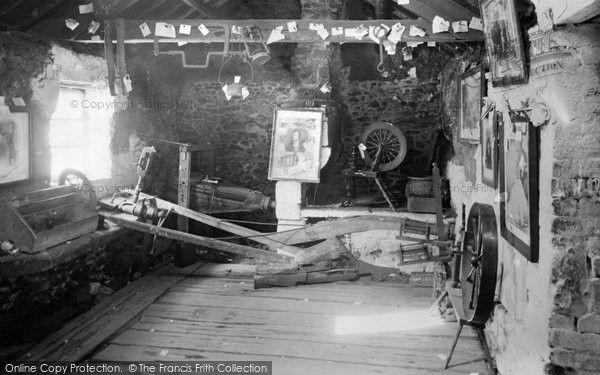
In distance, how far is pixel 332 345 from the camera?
4383 mm

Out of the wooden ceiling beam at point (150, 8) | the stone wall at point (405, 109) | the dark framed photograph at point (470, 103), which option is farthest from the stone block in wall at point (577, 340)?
the wooden ceiling beam at point (150, 8)

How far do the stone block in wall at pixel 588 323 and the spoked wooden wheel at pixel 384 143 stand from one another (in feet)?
15.4

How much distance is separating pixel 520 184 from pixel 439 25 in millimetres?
3318

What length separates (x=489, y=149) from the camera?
4.26 meters

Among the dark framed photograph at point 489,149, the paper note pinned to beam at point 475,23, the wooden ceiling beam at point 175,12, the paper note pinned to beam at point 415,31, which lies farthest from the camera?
the wooden ceiling beam at point 175,12

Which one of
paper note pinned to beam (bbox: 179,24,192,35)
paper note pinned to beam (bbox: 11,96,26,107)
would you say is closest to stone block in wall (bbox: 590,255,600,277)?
paper note pinned to beam (bbox: 179,24,192,35)

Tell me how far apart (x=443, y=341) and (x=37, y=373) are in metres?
3.93

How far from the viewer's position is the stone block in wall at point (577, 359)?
2582mm

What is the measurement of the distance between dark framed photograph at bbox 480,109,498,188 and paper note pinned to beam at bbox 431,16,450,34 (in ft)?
5.55

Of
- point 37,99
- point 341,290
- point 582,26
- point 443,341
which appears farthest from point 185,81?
point 582,26

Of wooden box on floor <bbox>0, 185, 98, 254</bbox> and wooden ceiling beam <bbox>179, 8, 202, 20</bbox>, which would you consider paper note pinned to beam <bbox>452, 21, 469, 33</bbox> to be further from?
wooden box on floor <bbox>0, 185, 98, 254</bbox>

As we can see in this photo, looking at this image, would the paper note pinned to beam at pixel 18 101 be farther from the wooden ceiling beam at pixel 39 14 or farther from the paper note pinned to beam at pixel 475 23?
the paper note pinned to beam at pixel 475 23

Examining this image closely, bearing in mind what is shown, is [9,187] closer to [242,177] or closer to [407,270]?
[242,177]

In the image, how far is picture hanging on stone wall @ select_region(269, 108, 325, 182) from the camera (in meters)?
6.96
